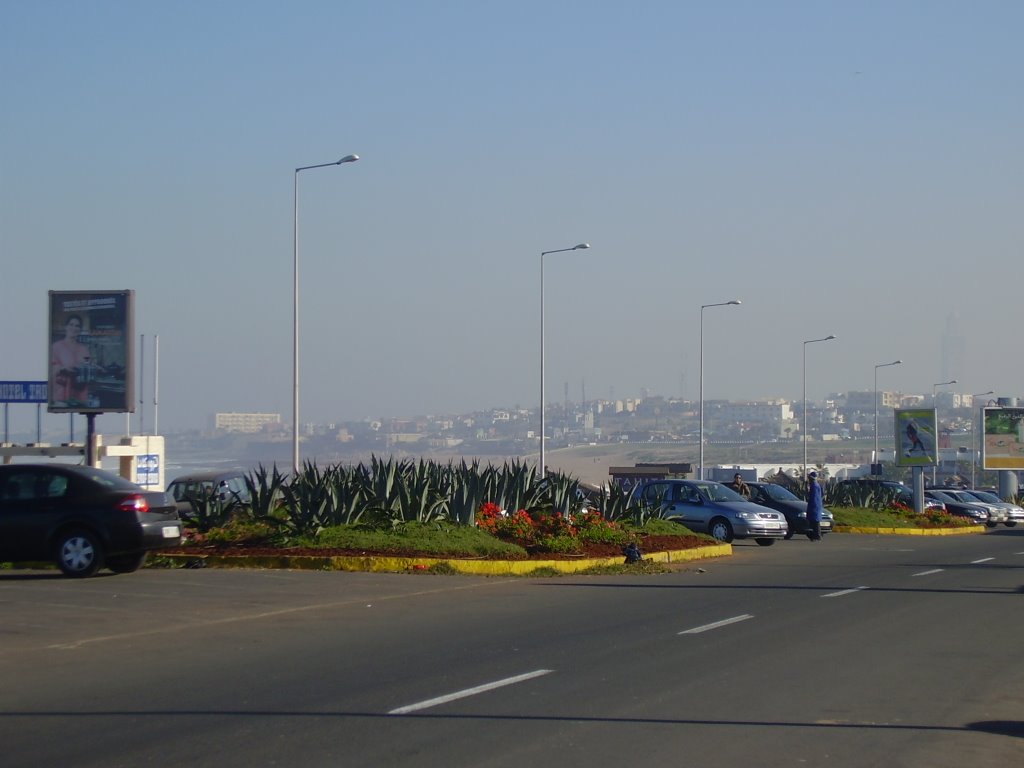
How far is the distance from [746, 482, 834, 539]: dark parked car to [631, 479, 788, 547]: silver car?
3284 millimetres

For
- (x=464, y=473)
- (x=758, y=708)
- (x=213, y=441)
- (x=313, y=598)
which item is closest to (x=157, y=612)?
(x=313, y=598)

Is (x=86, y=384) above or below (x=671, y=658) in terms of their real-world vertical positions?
above

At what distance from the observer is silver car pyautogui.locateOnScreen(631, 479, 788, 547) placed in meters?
29.3

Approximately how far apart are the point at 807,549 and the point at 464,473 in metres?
9.16

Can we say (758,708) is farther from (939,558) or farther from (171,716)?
(939,558)

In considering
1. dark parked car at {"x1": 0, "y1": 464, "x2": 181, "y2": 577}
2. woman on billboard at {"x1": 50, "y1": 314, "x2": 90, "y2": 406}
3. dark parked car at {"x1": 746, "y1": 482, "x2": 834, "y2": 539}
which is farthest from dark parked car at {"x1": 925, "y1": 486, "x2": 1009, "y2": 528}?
dark parked car at {"x1": 0, "y1": 464, "x2": 181, "y2": 577}

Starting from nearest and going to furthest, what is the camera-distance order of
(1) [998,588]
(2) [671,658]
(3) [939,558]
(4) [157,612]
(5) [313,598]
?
(2) [671,658], (4) [157,612], (5) [313,598], (1) [998,588], (3) [939,558]

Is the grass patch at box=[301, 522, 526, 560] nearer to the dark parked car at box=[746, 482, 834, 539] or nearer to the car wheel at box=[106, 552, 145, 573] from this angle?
the car wheel at box=[106, 552, 145, 573]

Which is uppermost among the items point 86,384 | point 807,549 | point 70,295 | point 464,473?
point 70,295

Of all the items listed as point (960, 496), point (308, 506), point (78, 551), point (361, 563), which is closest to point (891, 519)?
point (960, 496)

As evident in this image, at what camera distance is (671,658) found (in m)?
11.2

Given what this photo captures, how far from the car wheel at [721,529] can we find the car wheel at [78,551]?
641 inches

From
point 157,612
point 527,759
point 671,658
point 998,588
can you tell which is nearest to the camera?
point 527,759

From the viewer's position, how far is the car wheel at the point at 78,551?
16.9 m
